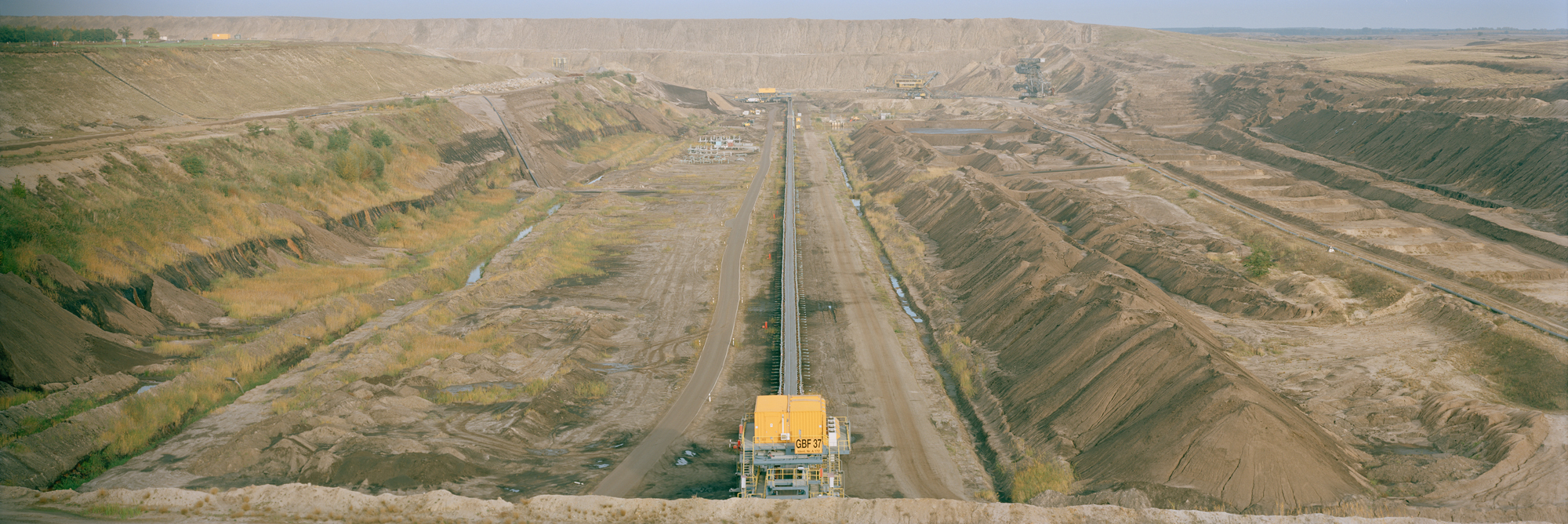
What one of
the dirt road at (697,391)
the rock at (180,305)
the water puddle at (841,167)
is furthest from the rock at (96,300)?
the water puddle at (841,167)

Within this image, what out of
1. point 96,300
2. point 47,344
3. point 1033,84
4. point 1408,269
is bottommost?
point 1408,269

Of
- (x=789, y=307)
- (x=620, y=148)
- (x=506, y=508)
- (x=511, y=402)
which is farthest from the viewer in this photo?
(x=620, y=148)

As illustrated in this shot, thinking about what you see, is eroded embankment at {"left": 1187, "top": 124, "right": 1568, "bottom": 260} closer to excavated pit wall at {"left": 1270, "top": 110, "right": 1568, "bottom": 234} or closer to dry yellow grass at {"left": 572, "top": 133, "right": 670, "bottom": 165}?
excavated pit wall at {"left": 1270, "top": 110, "right": 1568, "bottom": 234}

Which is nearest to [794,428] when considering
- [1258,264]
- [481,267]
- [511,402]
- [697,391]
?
[697,391]

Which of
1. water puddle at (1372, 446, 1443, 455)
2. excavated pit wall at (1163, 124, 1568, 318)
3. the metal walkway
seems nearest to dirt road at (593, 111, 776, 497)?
the metal walkway

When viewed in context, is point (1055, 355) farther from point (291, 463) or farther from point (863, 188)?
point (863, 188)

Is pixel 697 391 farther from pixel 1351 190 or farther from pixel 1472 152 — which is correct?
pixel 1472 152
